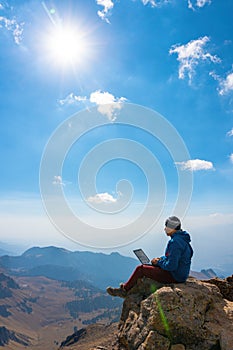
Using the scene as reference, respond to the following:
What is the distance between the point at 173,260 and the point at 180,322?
98.4 inches

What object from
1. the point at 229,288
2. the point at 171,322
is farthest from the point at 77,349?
the point at 171,322

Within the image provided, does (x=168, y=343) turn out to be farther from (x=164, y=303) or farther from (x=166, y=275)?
(x=166, y=275)

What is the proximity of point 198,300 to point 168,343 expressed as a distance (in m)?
2.47

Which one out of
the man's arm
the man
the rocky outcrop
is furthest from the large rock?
the rocky outcrop

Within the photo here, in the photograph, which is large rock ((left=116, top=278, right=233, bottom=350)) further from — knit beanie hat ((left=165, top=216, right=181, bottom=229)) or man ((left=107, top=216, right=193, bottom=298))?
knit beanie hat ((left=165, top=216, right=181, bottom=229))

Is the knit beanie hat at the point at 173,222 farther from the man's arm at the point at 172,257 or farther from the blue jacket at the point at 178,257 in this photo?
the man's arm at the point at 172,257

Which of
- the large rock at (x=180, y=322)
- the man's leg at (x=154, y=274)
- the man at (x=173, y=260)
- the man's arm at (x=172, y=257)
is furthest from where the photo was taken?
the man's leg at (x=154, y=274)

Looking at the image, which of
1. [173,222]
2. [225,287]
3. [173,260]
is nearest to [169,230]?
[173,222]

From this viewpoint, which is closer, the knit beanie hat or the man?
the man

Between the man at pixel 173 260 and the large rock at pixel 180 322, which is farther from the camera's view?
the man at pixel 173 260

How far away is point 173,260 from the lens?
12.5m

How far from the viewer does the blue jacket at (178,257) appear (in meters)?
12.6

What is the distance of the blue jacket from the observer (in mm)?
12602

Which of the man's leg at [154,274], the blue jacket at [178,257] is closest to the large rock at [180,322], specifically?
the man's leg at [154,274]
